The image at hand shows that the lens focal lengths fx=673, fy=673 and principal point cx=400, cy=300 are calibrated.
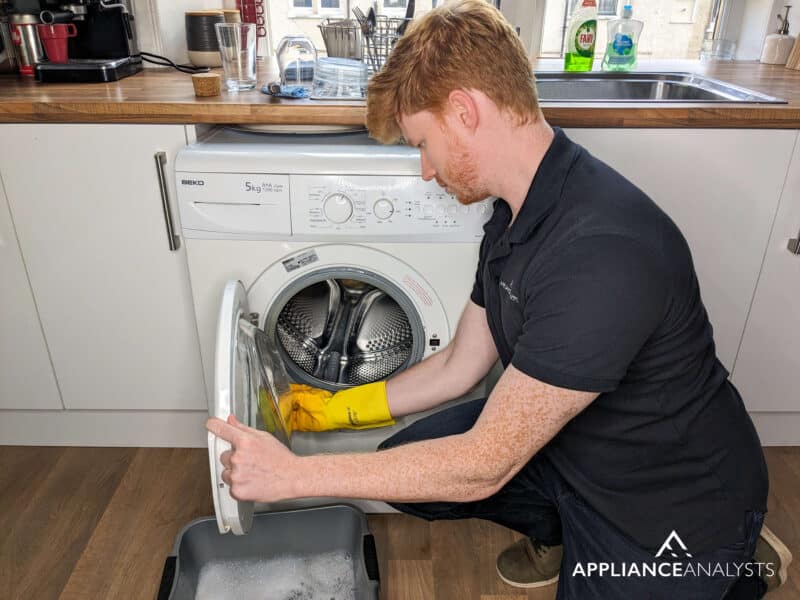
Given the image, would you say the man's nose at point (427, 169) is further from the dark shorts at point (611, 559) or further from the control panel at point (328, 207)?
the dark shorts at point (611, 559)

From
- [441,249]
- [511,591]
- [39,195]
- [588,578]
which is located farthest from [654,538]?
[39,195]

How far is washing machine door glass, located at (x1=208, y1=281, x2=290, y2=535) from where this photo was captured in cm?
98

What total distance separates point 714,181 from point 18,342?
5.85 feet

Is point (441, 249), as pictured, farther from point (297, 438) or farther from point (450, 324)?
point (297, 438)

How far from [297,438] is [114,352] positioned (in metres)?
0.58

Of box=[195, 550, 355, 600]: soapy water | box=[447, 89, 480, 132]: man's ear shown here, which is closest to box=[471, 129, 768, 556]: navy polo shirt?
box=[447, 89, 480, 132]: man's ear

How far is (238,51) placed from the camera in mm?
1694

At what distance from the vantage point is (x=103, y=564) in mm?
1554

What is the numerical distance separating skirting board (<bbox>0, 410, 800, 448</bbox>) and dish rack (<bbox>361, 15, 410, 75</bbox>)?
1081 millimetres

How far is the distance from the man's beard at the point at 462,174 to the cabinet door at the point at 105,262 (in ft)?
2.47

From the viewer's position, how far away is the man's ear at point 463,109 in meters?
0.92

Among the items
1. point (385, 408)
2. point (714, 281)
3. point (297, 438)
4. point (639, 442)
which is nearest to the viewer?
point (639, 442)

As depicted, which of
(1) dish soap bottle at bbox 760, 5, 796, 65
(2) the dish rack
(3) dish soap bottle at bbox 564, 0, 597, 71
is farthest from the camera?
(1) dish soap bottle at bbox 760, 5, 796, 65

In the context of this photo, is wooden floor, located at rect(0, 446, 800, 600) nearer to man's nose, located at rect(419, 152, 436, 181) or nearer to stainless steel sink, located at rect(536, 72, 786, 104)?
man's nose, located at rect(419, 152, 436, 181)
